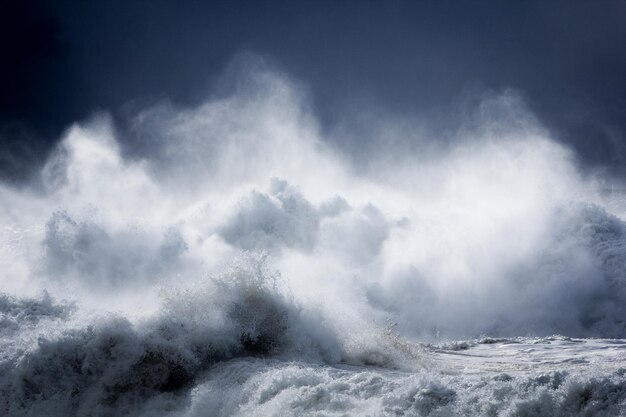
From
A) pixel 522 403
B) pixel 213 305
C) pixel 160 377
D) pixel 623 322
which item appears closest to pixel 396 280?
pixel 623 322

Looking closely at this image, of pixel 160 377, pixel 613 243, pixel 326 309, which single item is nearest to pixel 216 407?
pixel 160 377

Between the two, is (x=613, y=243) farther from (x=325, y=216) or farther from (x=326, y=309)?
(x=326, y=309)

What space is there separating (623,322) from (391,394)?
63.9ft

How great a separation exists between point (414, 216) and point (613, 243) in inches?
492

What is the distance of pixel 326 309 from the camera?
13.5m

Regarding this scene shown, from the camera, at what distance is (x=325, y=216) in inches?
1384

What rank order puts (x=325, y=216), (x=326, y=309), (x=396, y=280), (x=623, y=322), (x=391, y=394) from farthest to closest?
(x=325, y=216)
(x=396, y=280)
(x=623, y=322)
(x=326, y=309)
(x=391, y=394)

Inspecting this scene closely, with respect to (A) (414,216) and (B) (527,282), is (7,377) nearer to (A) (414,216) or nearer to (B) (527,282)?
(B) (527,282)

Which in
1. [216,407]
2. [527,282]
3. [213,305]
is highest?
[527,282]

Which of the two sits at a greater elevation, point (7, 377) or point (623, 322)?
point (623, 322)

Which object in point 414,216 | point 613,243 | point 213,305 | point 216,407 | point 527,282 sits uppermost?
point 414,216

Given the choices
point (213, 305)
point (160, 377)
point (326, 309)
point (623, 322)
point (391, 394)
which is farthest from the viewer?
point (623, 322)

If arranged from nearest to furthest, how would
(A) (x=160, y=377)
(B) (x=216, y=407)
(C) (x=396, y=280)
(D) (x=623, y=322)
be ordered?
1. (B) (x=216, y=407)
2. (A) (x=160, y=377)
3. (D) (x=623, y=322)
4. (C) (x=396, y=280)

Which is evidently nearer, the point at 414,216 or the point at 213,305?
the point at 213,305
